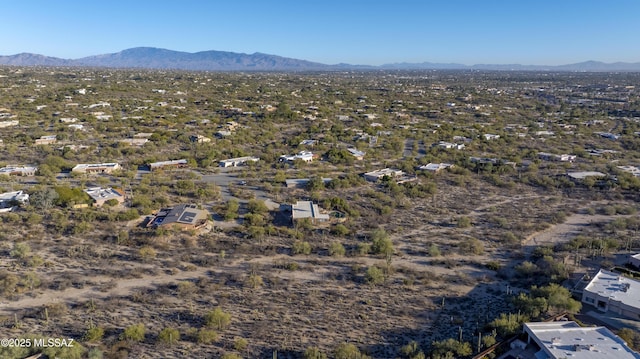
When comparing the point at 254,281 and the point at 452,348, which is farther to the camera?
the point at 254,281

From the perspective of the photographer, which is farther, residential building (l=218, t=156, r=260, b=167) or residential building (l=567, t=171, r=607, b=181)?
residential building (l=218, t=156, r=260, b=167)

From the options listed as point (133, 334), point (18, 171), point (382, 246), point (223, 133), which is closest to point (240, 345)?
point (133, 334)

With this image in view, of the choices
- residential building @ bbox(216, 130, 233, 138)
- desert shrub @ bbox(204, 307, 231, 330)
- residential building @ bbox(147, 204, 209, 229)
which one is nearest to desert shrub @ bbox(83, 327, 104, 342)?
desert shrub @ bbox(204, 307, 231, 330)

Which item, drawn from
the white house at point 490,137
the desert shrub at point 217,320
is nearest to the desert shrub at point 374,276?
the desert shrub at point 217,320

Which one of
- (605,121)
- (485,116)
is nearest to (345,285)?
(485,116)

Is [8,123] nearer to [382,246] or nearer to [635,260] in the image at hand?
[382,246]

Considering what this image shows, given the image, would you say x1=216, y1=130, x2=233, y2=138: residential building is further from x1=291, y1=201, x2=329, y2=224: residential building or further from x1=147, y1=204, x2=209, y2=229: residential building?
x1=291, y1=201, x2=329, y2=224: residential building
